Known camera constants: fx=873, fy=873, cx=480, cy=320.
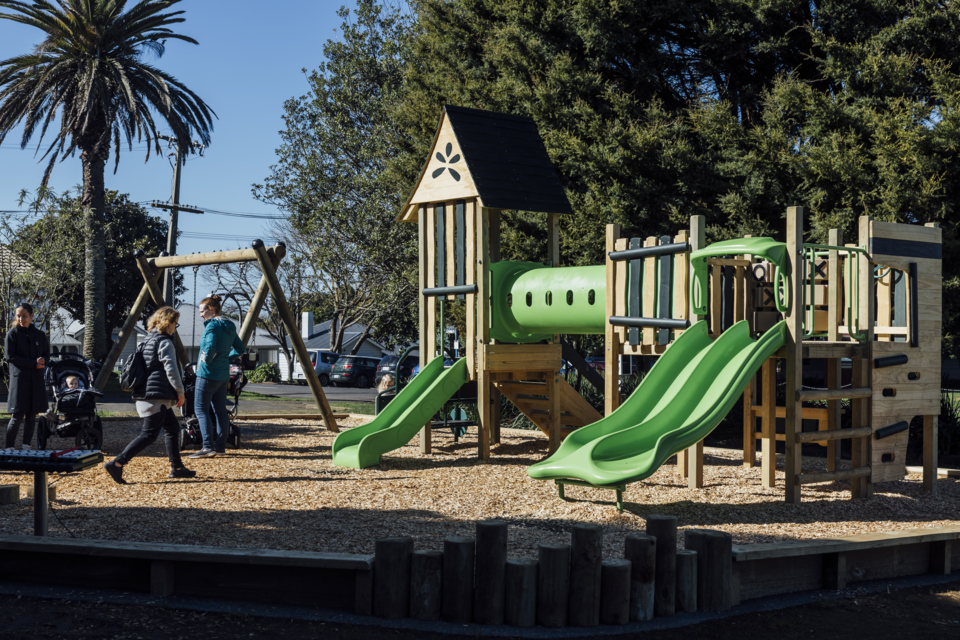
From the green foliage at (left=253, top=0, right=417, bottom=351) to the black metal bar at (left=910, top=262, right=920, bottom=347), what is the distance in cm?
2096

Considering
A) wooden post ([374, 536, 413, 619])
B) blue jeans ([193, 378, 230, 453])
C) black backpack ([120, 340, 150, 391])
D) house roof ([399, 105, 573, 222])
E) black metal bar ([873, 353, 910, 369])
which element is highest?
house roof ([399, 105, 573, 222])

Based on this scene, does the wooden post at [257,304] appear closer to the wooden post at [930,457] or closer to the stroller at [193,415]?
the stroller at [193,415]

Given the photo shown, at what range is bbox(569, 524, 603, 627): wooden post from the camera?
453cm

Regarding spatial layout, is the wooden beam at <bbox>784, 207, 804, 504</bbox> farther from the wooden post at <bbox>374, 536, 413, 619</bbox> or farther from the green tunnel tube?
the wooden post at <bbox>374, 536, 413, 619</bbox>

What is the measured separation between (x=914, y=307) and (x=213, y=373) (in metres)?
7.22

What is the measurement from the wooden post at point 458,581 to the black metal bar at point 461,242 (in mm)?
6246

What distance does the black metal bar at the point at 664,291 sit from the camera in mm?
8477

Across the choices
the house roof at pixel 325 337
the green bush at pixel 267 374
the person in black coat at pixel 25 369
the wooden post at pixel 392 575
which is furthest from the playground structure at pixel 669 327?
the house roof at pixel 325 337

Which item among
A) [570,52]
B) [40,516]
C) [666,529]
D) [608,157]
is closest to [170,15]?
[570,52]

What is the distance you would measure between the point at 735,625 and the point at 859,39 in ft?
37.3

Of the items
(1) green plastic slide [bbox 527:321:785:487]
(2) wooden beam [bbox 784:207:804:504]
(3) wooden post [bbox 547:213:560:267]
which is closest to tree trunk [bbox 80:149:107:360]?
(3) wooden post [bbox 547:213:560:267]

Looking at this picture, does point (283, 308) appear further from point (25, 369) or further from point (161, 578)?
point (161, 578)

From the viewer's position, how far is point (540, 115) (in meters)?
15.5

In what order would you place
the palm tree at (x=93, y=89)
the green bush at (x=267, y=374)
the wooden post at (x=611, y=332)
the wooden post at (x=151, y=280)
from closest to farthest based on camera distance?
the wooden post at (x=611, y=332)
the wooden post at (x=151, y=280)
the palm tree at (x=93, y=89)
the green bush at (x=267, y=374)
